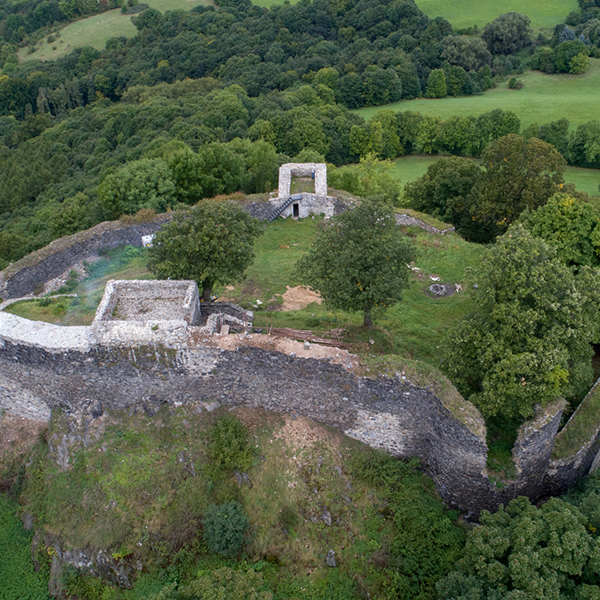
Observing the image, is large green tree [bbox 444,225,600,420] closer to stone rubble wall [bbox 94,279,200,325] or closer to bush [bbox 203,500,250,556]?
bush [bbox 203,500,250,556]

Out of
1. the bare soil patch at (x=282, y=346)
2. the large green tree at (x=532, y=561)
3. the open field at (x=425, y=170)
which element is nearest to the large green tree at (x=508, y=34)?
the open field at (x=425, y=170)

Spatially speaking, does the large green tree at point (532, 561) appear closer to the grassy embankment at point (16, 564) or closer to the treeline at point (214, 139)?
the grassy embankment at point (16, 564)

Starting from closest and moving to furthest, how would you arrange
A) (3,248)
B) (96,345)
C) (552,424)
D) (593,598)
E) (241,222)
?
(593,598) < (552,424) < (96,345) < (241,222) < (3,248)

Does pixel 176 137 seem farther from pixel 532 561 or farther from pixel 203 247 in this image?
pixel 532 561

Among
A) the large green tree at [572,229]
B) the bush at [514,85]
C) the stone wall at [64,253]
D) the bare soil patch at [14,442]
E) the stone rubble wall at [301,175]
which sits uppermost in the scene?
the large green tree at [572,229]

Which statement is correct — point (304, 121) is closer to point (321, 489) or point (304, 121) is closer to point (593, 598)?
point (321, 489)

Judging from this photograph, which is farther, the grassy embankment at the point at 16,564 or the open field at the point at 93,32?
the open field at the point at 93,32

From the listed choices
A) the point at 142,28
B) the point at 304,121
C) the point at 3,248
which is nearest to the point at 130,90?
the point at 142,28

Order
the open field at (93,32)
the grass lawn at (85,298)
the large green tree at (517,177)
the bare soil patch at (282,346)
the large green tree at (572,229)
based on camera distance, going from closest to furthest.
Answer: the bare soil patch at (282,346) → the grass lawn at (85,298) → the large green tree at (572,229) → the large green tree at (517,177) → the open field at (93,32)
